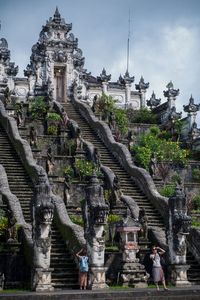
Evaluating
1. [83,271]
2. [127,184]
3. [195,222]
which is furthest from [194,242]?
[127,184]

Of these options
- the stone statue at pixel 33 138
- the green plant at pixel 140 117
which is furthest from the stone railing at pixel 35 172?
the green plant at pixel 140 117

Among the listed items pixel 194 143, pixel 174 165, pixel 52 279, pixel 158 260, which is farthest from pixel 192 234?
pixel 194 143

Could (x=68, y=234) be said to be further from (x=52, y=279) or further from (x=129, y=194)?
(x=129, y=194)

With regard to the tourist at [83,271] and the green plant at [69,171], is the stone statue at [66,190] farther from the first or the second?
the tourist at [83,271]

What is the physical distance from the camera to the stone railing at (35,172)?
21.9 metres

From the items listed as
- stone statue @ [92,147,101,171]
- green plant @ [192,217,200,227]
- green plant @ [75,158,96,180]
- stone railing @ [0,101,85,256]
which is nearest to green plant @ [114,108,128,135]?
stone railing @ [0,101,85,256]

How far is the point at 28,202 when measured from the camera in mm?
25484

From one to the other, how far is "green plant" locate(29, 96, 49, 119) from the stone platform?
19800 millimetres

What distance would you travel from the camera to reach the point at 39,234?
1962 cm

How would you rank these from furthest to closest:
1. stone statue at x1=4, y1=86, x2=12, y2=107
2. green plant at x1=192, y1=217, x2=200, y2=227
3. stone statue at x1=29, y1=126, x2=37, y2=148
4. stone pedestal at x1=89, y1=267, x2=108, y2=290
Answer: stone statue at x1=4, y1=86, x2=12, y2=107
stone statue at x1=29, y1=126, x2=37, y2=148
green plant at x1=192, y1=217, x2=200, y2=227
stone pedestal at x1=89, y1=267, x2=108, y2=290

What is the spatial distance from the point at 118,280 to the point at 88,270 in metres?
1.55

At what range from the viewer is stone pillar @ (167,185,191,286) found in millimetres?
21234

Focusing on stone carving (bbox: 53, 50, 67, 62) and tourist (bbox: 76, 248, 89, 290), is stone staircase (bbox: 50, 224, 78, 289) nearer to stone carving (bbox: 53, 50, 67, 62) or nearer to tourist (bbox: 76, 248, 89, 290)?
tourist (bbox: 76, 248, 89, 290)

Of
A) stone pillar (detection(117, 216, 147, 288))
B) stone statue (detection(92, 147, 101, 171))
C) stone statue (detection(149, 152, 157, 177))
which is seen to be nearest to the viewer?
stone pillar (detection(117, 216, 147, 288))
